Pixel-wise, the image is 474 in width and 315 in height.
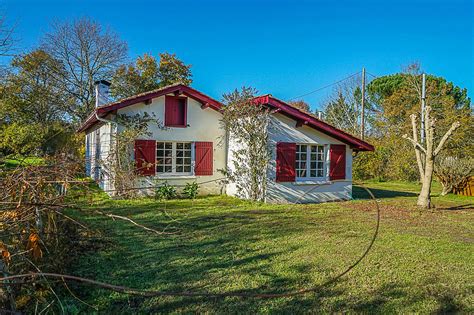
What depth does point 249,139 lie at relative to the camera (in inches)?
438

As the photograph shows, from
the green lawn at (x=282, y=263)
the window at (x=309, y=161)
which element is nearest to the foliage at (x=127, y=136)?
the green lawn at (x=282, y=263)

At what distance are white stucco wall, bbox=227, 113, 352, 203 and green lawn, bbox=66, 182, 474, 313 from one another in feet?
9.78

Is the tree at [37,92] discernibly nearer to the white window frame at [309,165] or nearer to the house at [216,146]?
the house at [216,146]

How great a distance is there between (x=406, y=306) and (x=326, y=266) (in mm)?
1239

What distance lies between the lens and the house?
1134 centimetres

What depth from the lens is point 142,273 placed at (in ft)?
13.9

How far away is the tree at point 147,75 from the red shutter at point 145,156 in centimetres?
1548

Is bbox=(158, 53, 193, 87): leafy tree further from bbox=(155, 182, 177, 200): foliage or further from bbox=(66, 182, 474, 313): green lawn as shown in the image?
bbox=(66, 182, 474, 313): green lawn

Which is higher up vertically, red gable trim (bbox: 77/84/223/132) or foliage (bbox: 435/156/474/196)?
red gable trim (bbox: 77/84/223/132)

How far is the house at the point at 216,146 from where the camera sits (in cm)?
1134

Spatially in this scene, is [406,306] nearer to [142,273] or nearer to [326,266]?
[326,266]

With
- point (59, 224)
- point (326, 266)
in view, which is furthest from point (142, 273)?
point (326, 266)

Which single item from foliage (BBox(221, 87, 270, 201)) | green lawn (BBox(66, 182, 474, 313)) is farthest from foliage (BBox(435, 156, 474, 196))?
foliage (BBox(221, 87, 270, 201))

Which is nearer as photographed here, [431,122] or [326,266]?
[326,266]
